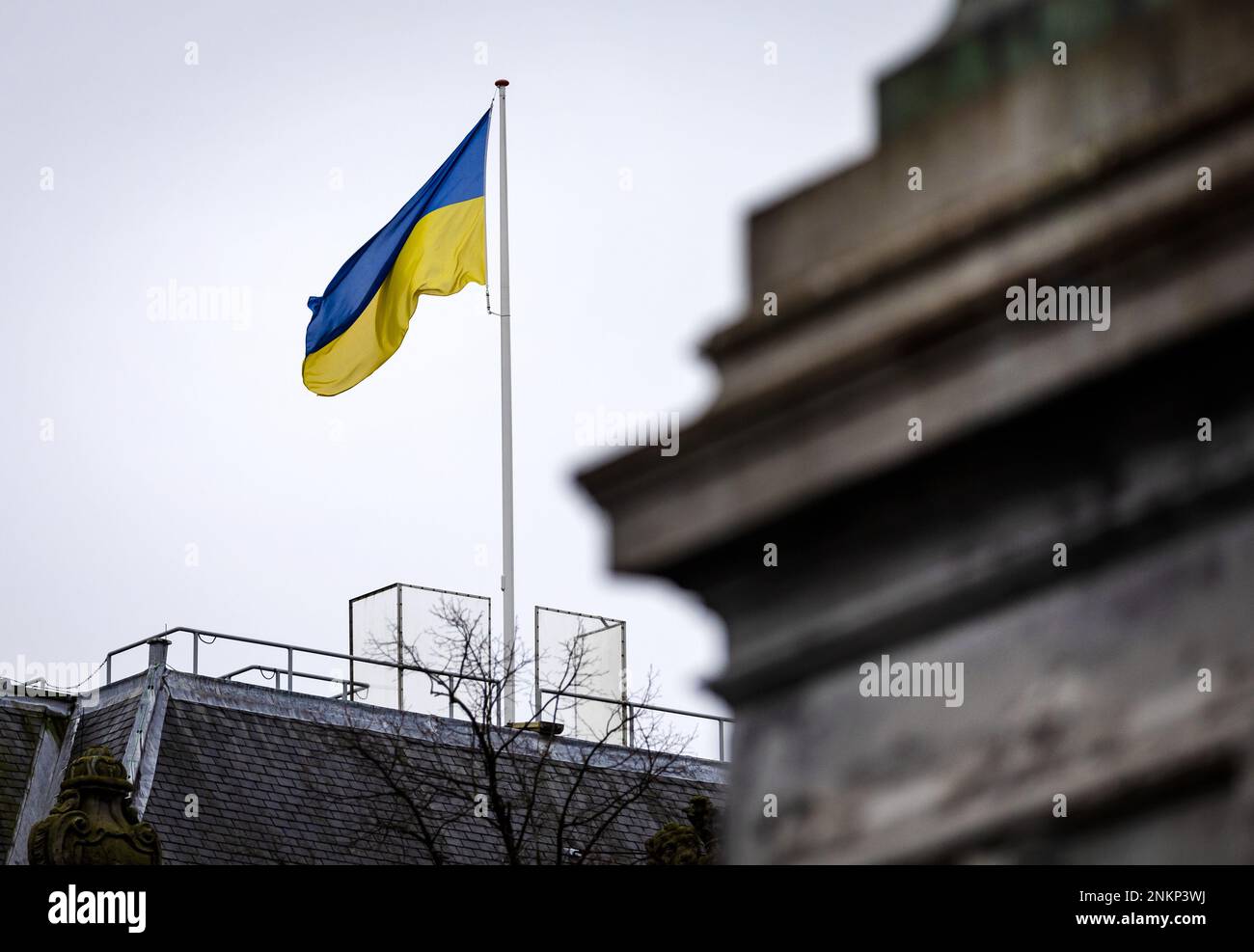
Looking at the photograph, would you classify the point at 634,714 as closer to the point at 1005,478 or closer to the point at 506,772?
the point at 506,772

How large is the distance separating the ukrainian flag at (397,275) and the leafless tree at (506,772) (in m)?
3.90

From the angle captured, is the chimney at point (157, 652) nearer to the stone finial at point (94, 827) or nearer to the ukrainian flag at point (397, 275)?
the ukrainian flag at point (397, 275)

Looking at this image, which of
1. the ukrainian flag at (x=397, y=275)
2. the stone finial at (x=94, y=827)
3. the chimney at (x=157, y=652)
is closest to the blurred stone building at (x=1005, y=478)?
the stone finial at (x=94, y=827)

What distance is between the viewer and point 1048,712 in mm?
5535

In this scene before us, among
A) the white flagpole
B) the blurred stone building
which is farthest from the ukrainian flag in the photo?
the blurred stone building

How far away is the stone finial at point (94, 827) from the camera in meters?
27.6

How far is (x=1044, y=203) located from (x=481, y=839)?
32845 millimetres

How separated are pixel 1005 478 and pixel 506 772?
34862mm

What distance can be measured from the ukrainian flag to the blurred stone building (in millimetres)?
28596

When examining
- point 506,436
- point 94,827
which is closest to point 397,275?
point 506,436
